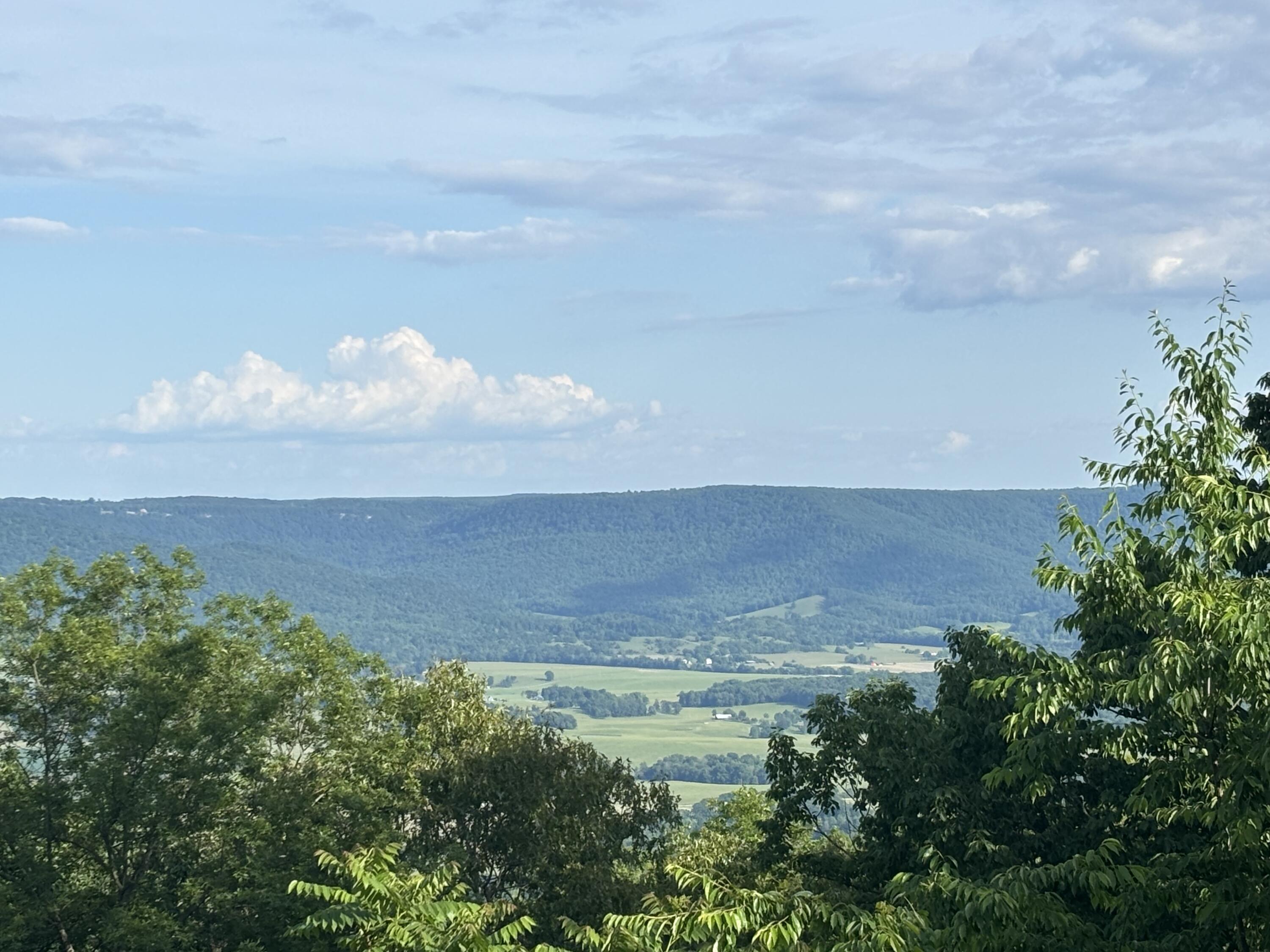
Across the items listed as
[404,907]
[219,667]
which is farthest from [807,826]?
[404,907]

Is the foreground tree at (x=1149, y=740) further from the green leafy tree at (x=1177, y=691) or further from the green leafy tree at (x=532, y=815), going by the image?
the green leafy tree at (x=532, y=815)

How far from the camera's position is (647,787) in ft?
122

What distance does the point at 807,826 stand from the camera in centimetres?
3306

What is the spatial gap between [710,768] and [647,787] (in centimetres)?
13164

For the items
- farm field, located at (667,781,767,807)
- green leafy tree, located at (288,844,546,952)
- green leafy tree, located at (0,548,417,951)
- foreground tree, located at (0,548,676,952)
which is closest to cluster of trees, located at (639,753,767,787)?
farm field, located at (667,781,767,807)

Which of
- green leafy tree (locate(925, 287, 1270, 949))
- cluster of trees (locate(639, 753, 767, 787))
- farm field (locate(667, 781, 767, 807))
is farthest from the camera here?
cluster of trees (locate(639, 753, 767, 787))

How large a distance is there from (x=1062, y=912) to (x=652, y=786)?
25.3 meters

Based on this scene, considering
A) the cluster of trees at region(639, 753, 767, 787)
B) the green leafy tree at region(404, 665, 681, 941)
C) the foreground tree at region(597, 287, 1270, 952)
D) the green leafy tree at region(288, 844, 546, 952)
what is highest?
the foreground tree at region(597, 287, 1270, 952)

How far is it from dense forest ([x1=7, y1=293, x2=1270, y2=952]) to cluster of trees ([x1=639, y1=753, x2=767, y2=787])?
119 metres

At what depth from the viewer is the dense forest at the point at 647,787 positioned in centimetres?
1196

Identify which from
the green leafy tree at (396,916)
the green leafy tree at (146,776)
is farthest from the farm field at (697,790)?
the green leafy tree at (396,916)

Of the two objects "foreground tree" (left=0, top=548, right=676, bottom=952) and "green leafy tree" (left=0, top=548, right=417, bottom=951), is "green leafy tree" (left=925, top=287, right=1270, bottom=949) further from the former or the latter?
"green leafy tree" (left=0, top=548, right=417, bottom=951)

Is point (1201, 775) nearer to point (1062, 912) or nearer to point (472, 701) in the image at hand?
point (1062, 912)

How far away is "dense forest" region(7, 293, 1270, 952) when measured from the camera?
11961 mm
